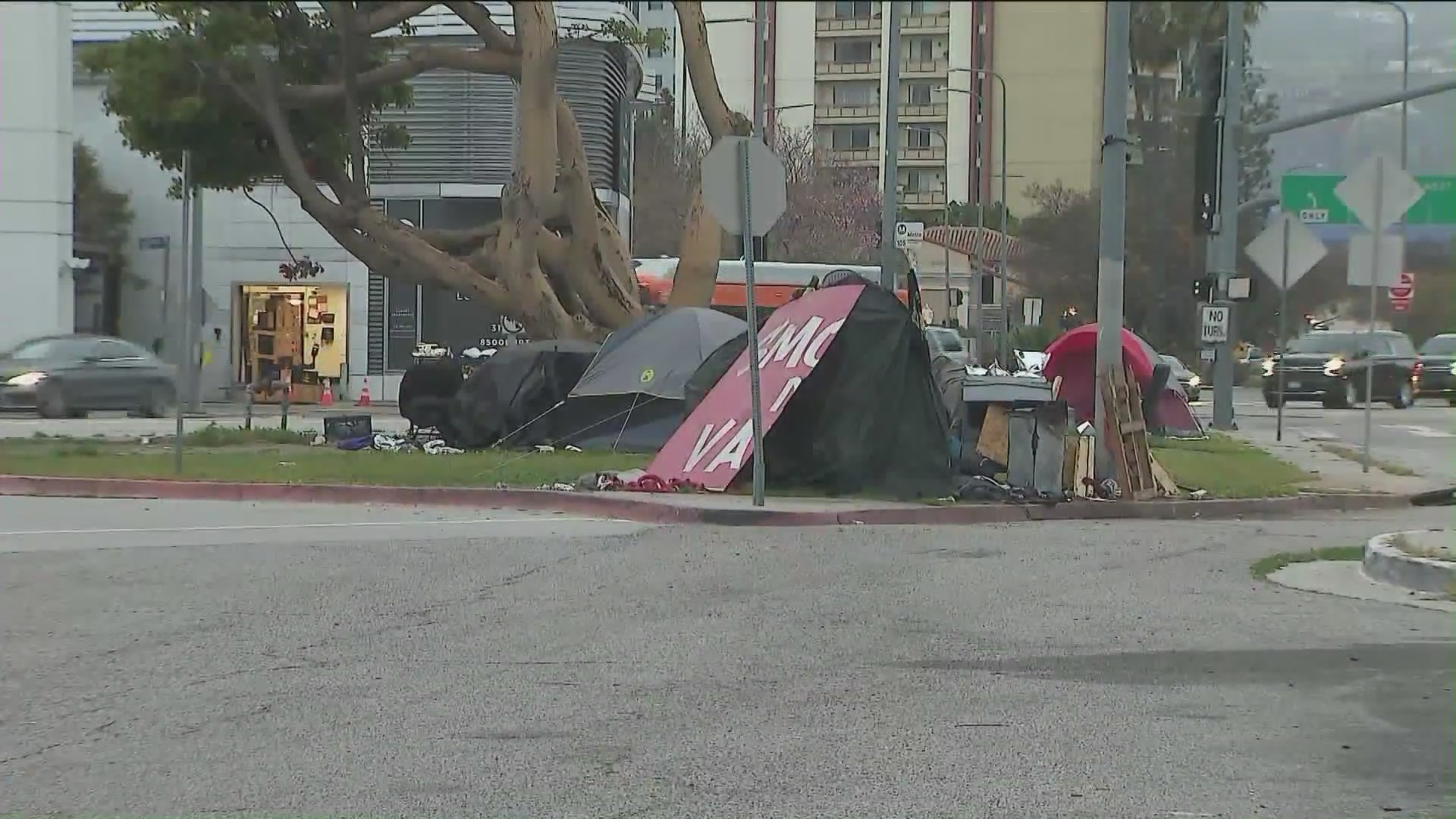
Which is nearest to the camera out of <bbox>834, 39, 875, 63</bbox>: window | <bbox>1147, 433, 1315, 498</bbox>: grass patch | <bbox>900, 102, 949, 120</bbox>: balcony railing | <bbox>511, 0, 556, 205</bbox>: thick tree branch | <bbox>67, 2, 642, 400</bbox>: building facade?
<bbox>900, 102, 949, 120</bbox>: balcony railing

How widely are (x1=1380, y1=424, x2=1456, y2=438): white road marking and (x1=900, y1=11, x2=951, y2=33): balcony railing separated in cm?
2506

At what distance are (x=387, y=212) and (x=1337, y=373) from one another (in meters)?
22.0

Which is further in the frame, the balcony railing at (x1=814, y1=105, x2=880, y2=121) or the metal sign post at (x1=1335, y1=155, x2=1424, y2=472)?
the metal sign post at (x1=1335, y1=155, x2=1424, y2=472)

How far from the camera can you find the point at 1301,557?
505 inches

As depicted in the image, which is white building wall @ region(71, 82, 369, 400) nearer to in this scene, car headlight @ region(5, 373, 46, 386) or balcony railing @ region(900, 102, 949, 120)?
car headlight @ region(5, 373, 46, 386)

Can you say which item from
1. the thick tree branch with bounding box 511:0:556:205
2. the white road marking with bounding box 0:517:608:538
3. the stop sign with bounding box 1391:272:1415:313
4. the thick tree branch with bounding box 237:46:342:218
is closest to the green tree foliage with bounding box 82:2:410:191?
the thick tree branch with bounding box 237:46:342:218

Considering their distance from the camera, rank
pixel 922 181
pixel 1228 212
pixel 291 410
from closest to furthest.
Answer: pixel 922 181 → pixel 1228 212 → pixel 291 410

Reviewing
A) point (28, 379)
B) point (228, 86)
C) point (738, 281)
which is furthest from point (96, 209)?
point (228, 86)

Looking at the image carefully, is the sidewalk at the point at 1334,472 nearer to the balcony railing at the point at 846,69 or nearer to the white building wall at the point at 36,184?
the balcony railing at the point at 846,69

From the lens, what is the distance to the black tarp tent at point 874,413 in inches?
658

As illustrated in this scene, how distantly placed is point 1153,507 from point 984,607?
243 inches

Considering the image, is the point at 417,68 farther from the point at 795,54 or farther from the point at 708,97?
the point at 795,54

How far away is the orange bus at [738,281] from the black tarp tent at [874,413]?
17435mm

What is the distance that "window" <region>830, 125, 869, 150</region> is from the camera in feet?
27.8
